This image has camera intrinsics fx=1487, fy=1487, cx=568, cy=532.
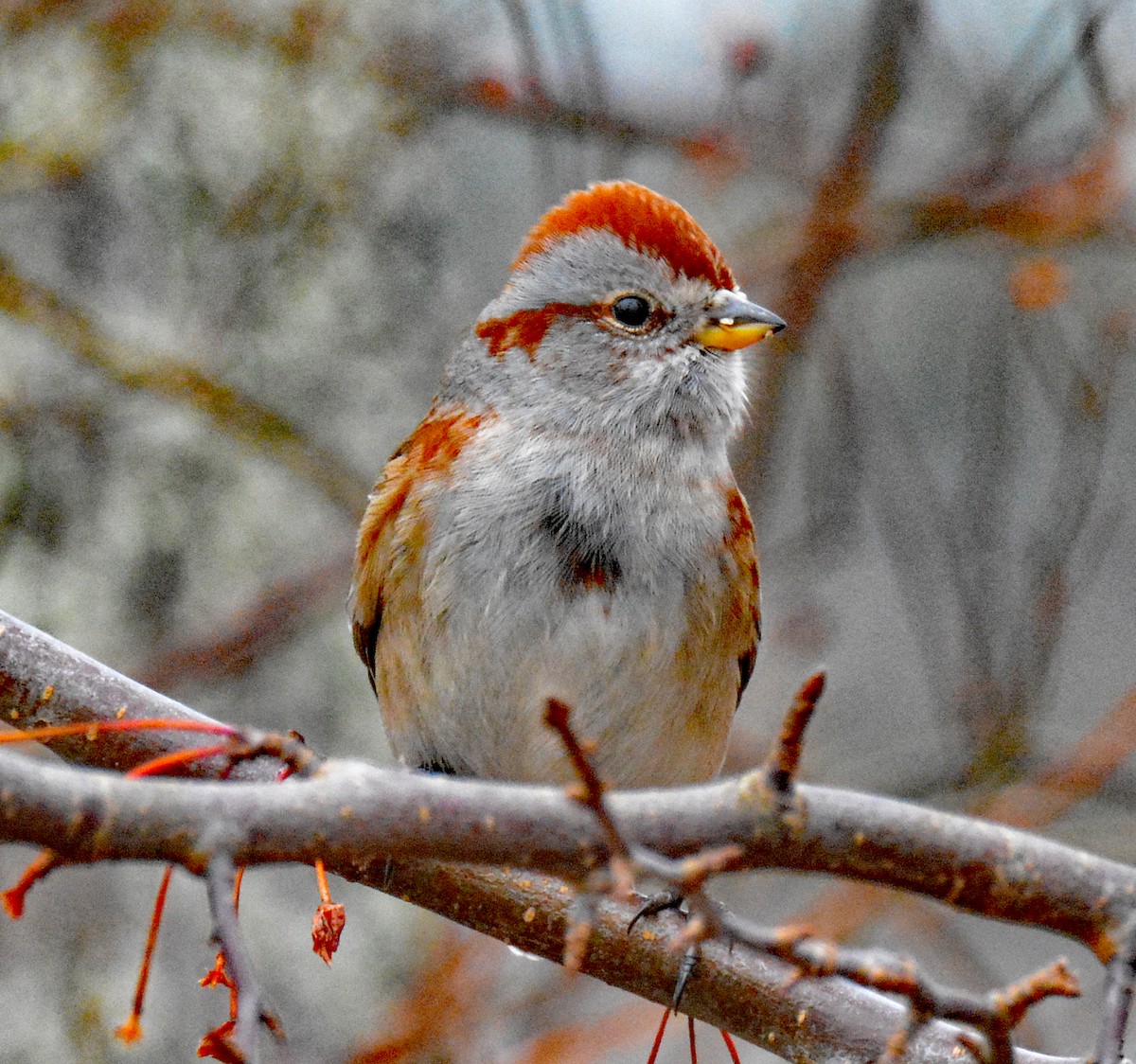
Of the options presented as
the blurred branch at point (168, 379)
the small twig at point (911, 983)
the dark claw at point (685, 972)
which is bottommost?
the small twig at point (911, 983)

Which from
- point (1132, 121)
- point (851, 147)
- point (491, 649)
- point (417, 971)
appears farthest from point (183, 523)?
point (1132, 121)

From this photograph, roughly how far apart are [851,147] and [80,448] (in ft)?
9.34

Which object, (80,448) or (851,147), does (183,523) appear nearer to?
(80,448)

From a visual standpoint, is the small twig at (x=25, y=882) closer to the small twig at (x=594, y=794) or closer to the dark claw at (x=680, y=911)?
the small twig at (x=594, y=794)

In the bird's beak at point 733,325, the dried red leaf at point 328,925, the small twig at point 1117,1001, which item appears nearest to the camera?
the small twig at point 1117,1001

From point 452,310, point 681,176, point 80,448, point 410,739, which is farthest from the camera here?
point 681,176

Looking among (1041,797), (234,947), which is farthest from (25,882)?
(1041,797)

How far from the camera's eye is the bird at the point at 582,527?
324 centimetres

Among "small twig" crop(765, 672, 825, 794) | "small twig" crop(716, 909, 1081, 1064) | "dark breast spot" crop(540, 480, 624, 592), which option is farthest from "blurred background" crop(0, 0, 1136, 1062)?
"small twig" crop(716, 909, 1081, 1064)

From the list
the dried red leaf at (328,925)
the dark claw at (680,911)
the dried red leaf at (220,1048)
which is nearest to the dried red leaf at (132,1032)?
the dried red leaf at (220,1048)

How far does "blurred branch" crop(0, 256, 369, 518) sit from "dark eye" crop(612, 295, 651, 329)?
70.6 inches

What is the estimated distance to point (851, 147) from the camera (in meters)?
5.21

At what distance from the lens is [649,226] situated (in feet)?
11.8

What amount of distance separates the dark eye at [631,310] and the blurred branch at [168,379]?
1.79 m
